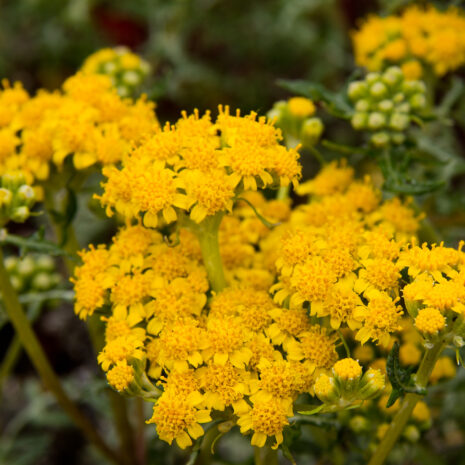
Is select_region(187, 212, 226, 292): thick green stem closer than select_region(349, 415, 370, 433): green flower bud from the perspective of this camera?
Yes

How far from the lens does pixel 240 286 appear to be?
2252mm

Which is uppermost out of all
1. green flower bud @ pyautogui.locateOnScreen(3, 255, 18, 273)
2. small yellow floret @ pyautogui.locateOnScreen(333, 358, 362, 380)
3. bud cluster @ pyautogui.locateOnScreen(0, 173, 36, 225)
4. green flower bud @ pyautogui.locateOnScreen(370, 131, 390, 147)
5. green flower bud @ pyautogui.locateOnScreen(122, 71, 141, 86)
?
green flower bud @ pyautogui.locateOnScreen(370, 131, 390, 147)

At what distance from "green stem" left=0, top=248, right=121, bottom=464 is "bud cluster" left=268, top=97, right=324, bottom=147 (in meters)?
1.20

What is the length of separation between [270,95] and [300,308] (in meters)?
3.06

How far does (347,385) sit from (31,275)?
71.2 inches

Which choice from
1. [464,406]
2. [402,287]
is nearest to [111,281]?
[402,287]

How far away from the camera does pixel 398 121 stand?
2.73 meters

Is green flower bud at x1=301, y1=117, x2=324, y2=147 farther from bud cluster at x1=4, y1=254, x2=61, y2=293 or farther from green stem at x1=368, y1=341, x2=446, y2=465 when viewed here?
bud cluster at x1=4, y1=254, x2=61, y2=293

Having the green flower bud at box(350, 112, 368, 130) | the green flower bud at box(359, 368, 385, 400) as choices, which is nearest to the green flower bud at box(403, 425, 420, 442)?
the green flower bud at box(359, 368, 385, 400)

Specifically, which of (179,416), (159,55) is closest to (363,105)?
(179,416)

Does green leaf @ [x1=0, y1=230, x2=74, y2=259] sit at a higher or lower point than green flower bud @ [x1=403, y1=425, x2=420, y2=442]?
higher

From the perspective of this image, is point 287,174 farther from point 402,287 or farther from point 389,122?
point 389,122

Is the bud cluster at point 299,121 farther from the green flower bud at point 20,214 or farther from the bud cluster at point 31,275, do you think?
the bud cluster at point 31,275

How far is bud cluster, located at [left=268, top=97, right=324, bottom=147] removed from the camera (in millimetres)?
2795
